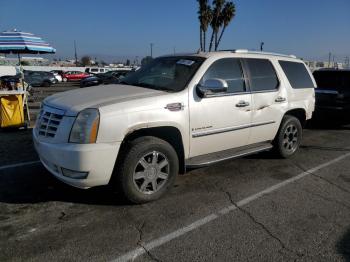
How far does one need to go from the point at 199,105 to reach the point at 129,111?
1.00 m

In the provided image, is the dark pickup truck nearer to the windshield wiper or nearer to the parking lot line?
the parking lot line

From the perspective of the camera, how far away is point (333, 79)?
954 centimetres

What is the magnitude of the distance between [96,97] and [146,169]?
103 cm

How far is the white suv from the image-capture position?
3551 mm

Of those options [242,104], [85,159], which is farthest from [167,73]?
[85,159]

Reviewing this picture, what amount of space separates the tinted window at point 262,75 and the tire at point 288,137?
0.71 m

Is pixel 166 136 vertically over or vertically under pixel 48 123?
under

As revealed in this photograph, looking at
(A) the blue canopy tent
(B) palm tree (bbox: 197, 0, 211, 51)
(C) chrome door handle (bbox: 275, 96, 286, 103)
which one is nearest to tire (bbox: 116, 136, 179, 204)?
(C) chrome door handle (bbox: 275, 96, 286, 103)

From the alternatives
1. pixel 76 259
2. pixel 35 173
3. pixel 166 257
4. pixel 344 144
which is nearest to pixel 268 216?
pixel 166 257

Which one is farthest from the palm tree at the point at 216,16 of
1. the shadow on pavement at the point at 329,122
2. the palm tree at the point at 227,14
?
the shadow on pavement at the point at 329,122

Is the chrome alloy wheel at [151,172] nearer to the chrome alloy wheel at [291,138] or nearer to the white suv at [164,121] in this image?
the white suv at [164,121]

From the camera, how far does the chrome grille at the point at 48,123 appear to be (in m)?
3.72

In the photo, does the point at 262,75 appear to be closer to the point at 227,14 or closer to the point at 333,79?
the point at 333,79

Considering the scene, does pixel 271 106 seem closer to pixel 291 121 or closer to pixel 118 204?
pixel 291 121
